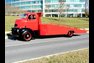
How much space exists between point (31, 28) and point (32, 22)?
1.57 feet

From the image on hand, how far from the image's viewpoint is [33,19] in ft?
64.0

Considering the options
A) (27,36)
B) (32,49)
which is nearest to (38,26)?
(27,36)

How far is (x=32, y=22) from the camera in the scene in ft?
63.6

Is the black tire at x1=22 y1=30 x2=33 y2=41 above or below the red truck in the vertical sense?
below

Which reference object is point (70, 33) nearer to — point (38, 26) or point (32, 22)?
point (38, 26)

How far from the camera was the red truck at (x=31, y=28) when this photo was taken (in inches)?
730

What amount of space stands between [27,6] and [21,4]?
530cm

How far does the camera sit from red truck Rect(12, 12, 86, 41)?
18.5m

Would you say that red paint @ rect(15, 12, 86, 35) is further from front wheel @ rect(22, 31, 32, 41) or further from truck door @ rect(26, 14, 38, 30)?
front wheel @ rect(22, 31, 32, 41)

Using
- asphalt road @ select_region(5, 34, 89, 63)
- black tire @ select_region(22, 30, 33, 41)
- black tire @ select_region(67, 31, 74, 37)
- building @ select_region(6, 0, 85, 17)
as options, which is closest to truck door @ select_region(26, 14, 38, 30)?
black tire @ select_region(22, 30, 33, 41)

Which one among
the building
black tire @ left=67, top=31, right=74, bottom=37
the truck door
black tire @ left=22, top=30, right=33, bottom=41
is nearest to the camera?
black tire @ left=22, top=30, right=33, bottom=41

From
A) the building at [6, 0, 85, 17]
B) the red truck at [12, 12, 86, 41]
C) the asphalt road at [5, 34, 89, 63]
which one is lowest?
the asphalt road at [5, 34, 89, 63]
